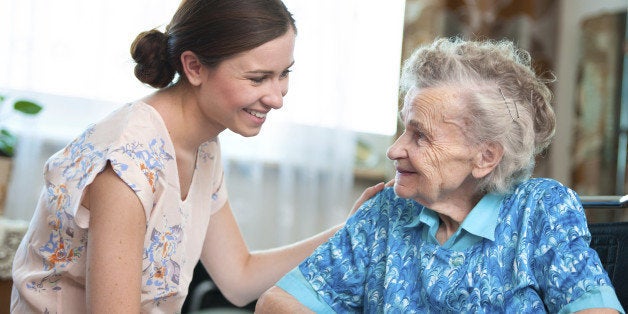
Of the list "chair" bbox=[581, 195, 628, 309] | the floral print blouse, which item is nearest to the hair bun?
the floral print blouse

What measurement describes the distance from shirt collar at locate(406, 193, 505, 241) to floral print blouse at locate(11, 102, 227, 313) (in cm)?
56

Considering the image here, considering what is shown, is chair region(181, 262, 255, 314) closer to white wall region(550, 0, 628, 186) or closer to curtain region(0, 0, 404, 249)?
curtain region(0, 0, 404, 249)

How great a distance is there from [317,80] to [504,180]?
216 centimetres

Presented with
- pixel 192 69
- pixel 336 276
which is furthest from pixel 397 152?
pixel 192 69

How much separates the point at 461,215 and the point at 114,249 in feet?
2.31

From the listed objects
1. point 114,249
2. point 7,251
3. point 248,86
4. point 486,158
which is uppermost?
point 248,86

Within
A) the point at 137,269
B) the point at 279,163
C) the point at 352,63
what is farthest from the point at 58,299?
the point at 352,63

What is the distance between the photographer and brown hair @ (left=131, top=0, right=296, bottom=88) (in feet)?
5.79

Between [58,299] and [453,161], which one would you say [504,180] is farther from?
[58,299]

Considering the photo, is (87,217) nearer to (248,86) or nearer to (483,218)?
(248,86)

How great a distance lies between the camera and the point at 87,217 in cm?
172

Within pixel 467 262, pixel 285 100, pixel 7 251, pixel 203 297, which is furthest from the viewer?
pixel 285 100

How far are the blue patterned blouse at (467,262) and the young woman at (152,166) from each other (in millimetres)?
189

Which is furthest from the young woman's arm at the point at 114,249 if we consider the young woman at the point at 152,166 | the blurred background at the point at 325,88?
the blurred background at the point at 325,88
